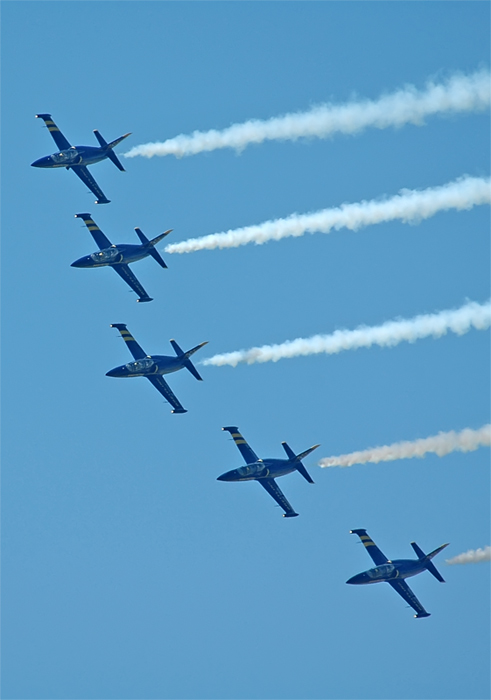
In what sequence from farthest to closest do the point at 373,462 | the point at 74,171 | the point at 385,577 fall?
the point at 74,171
the point at 385,577
the point at 373,462

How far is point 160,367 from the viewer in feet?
300

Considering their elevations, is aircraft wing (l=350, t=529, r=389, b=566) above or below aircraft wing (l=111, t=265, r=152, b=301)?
below

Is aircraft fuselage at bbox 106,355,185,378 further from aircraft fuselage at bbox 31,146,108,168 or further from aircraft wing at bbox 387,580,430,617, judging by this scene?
aircraft wing at bbox 387,580,430,617

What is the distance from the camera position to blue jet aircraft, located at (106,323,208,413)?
3548 inches

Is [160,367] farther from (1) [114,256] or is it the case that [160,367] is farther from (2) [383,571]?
(2) [383,571]

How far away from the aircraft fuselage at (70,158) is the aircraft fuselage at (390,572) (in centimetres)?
2634

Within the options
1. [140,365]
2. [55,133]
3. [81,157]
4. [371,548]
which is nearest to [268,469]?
[371,548]

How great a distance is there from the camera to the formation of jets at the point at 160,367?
87688mm

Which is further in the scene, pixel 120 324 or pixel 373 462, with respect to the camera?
pixel 120 324

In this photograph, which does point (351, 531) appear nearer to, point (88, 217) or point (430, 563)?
point (430, 563)

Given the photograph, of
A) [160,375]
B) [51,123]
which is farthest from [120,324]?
[51,123]

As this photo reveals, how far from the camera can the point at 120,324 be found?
96.4 metres

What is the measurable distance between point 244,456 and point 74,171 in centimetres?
1835

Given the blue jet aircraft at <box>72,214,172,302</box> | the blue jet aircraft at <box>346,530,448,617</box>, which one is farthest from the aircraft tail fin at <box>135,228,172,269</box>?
the blue jet aircraft at <box>346,530,448,617</box>
